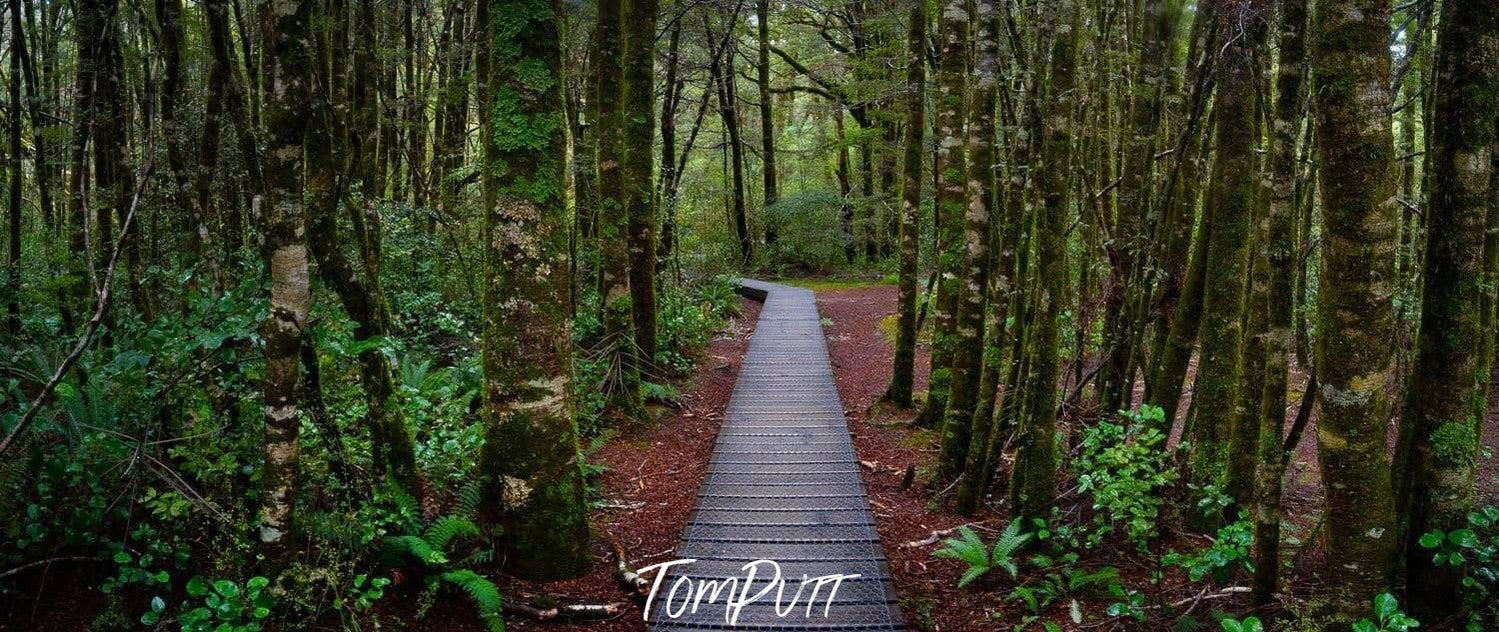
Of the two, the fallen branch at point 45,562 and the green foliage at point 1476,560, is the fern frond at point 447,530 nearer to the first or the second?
the fallen branch at point 45,562

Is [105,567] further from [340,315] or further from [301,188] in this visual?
[301,188]

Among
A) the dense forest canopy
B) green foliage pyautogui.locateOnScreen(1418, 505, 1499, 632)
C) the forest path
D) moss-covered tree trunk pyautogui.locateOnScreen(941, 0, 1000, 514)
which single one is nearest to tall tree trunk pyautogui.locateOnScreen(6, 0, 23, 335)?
the dense forest canopy

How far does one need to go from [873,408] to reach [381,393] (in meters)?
7.26

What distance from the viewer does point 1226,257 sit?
214 inches

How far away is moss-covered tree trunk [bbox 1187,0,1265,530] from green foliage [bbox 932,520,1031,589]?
125 centimetres

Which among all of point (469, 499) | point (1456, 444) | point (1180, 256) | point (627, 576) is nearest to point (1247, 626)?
point (1456, 444)

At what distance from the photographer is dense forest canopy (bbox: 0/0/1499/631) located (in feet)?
10.9

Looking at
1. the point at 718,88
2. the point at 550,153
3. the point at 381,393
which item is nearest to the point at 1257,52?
the point at 550,153

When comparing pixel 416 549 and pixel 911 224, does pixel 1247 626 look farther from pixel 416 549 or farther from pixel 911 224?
pixel 911 224

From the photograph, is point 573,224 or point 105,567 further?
point 573,224

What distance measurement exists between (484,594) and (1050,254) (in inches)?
173

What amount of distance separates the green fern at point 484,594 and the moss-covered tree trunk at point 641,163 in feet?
21.4

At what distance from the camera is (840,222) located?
2984 centimetres

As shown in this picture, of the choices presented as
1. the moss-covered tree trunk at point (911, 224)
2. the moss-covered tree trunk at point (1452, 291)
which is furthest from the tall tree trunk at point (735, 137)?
the moss-covered tree trunk at point (1452, 291)
